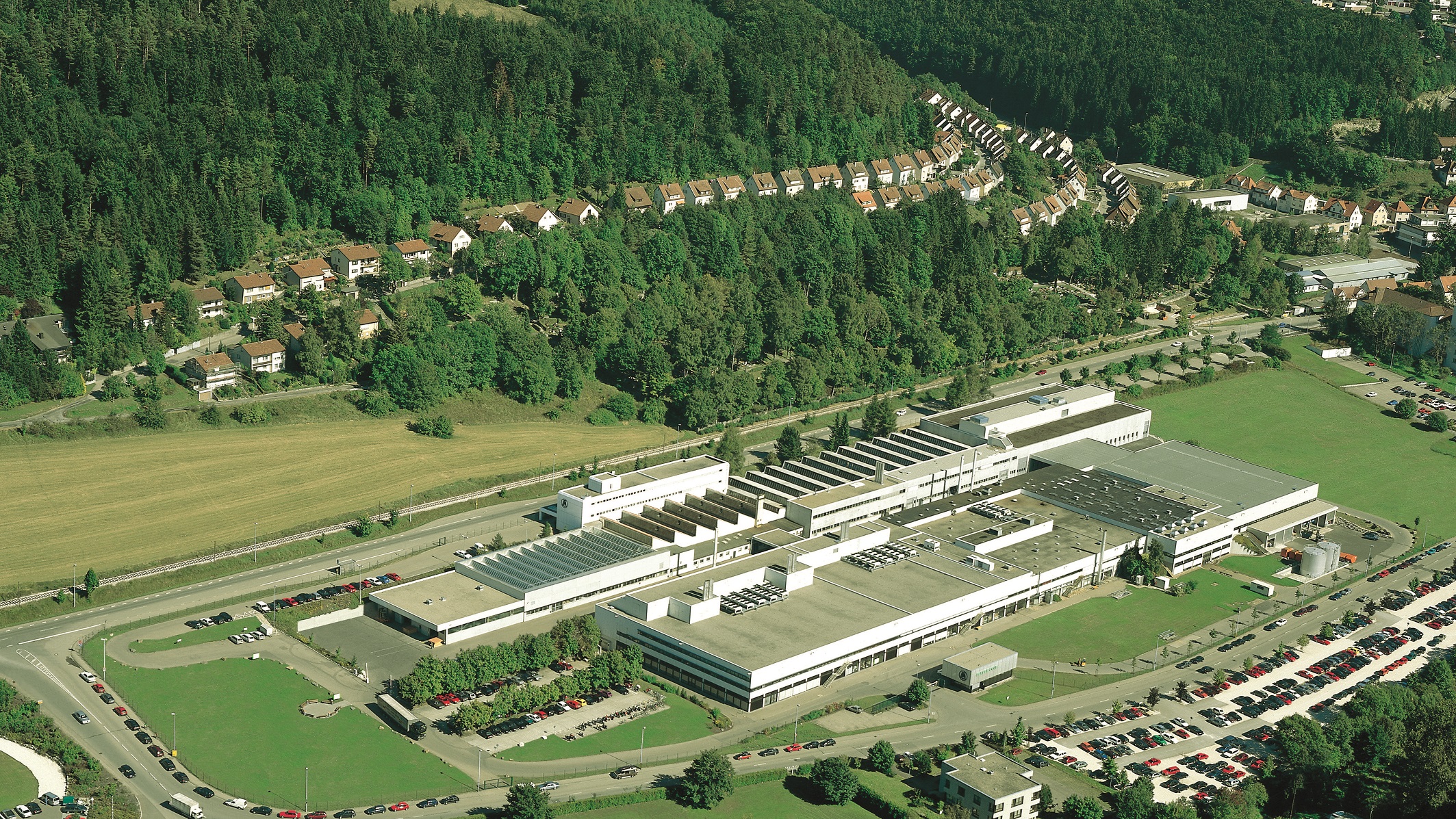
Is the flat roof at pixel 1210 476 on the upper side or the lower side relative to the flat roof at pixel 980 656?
upper

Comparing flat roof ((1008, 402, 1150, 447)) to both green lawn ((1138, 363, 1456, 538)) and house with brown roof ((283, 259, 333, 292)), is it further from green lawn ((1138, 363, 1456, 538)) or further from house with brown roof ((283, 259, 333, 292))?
house with brown roof ((283, 259, 333, 292))

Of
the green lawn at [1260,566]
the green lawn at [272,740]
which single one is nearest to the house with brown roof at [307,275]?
the green lawn at [272,740]

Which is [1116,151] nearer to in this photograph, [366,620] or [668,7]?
[668,7]

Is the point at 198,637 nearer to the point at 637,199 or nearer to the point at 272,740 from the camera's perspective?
the point at 272,740

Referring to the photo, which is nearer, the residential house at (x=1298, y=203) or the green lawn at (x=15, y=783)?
the green lawn at (x=15, y=783)

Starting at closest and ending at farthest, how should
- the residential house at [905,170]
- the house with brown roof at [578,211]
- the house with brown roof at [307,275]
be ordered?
1. the house with brown roof at [307,275]
2. the house with brown roof at [578,211]
3. the residential house at [905,170]

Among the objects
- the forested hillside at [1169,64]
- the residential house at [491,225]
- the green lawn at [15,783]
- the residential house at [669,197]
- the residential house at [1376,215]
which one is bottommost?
the green lawn at [15,783]

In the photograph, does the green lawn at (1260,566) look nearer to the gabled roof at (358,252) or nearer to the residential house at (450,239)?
the residential house at (450,239)

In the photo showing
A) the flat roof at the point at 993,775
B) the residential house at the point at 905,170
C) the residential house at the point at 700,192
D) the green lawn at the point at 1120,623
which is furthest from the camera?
the residential house at the point at 905,170
